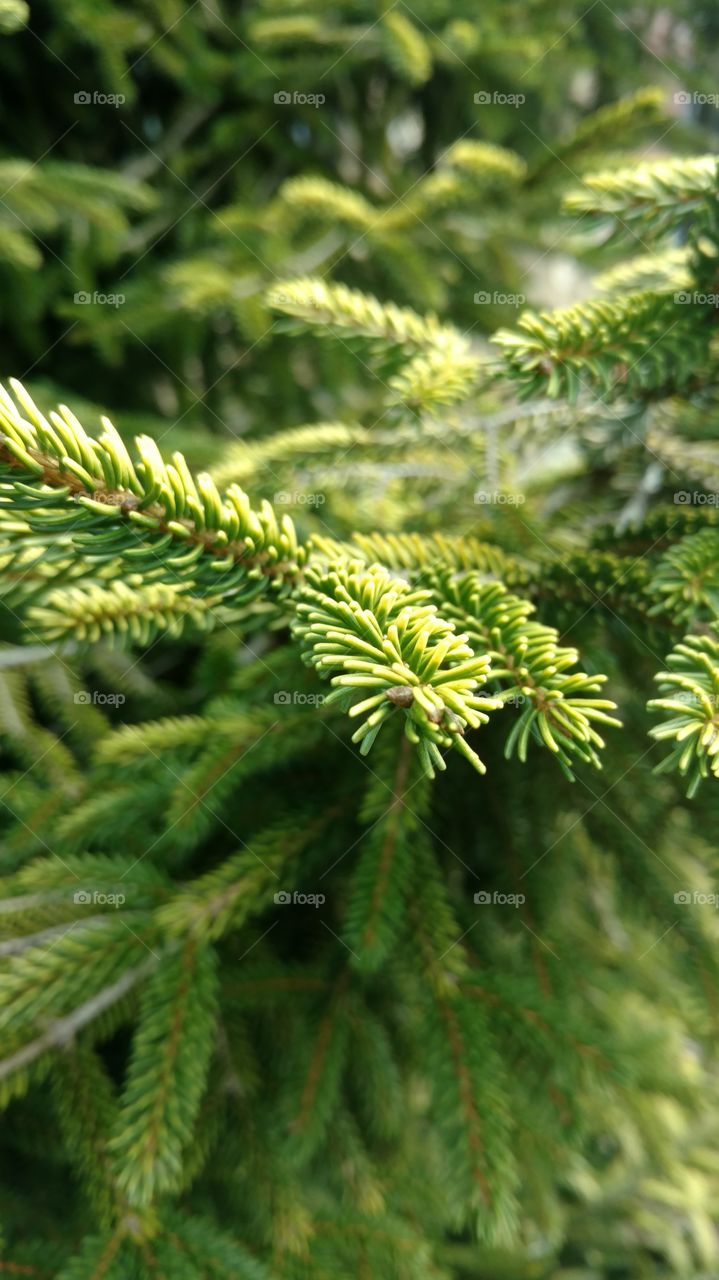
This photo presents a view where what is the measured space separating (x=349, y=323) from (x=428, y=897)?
68 cm

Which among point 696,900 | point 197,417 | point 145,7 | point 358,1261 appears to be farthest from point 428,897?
point 145,7

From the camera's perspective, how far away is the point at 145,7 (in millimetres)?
1605

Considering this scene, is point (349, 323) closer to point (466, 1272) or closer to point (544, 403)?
point (544, 403)

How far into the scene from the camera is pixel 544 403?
1018mm

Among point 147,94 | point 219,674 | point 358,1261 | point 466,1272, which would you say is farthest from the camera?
point 147,94

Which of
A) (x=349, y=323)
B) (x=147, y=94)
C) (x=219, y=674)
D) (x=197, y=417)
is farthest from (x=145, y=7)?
(x=219, y=674)

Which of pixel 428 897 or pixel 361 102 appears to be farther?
pixel 361 102

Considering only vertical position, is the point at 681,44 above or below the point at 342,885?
above

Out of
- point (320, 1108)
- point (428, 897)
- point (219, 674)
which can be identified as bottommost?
point (320, 1108)

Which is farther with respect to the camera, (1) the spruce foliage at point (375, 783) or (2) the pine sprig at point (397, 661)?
(1) the spruce foliage at point (375, 783)

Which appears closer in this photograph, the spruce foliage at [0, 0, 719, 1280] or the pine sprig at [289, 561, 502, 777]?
the pine sprig at [289, 561, 502, 777]

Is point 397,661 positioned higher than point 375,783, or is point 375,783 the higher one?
point 397,661

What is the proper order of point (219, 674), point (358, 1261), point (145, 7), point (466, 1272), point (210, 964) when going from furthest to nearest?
point (145, 7) < point (466, 1272) < point (219, 674) < point (358, 1261) < point (210, 964)

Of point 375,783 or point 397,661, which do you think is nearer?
point 397,661
